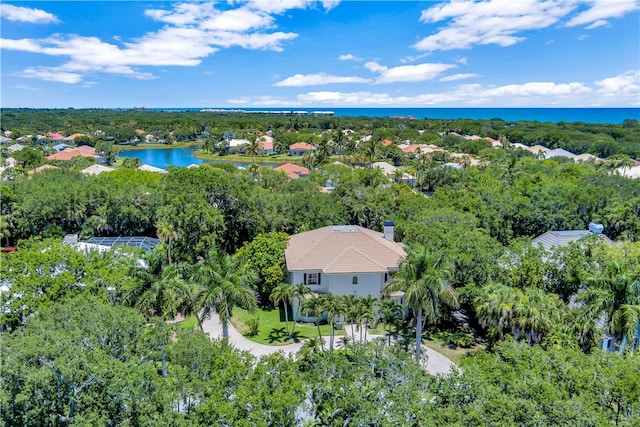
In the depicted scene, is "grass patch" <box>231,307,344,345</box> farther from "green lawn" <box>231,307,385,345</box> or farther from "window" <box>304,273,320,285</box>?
"window" <box>304,273,320,285</box>

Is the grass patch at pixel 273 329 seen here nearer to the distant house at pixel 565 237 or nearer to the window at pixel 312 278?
the window at pixel 312 278

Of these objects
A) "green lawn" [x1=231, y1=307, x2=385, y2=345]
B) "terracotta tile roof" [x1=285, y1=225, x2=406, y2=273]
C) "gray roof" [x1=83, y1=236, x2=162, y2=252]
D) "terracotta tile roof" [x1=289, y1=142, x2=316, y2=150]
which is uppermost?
"terracotta tile roof" [x1=289, y1=142, x2=316, y2=150]

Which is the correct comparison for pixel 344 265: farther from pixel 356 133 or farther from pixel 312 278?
pixel 356 133

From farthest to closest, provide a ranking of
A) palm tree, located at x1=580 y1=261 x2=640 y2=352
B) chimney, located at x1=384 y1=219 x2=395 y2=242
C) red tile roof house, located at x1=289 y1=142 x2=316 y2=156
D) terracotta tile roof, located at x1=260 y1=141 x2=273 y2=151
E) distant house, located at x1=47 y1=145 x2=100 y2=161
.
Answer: terracotta tile roof, located at x1=260 y1=141 x2=273 y2=151
red tile roof house, located at x1=289 y1=142 x2=316 y2=156
distant house, located at x1=47 y1=145 x2=100 y2=161
chimney, located at x1=384 y1=219 x2=395 y2=242
palm tree, located at x1=580 y1=261 x2=640 y2=352

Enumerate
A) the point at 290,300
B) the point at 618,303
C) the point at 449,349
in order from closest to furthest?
1. the point at 618,303
2. the point at 449,349
3. the point at 290,300

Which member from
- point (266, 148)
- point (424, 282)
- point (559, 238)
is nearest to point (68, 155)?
point (266, 148)

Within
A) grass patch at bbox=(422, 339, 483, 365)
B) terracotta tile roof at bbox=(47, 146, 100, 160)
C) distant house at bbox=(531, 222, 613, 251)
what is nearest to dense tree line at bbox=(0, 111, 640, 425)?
grass patch at bbox=(422, 339, 483, 365)
